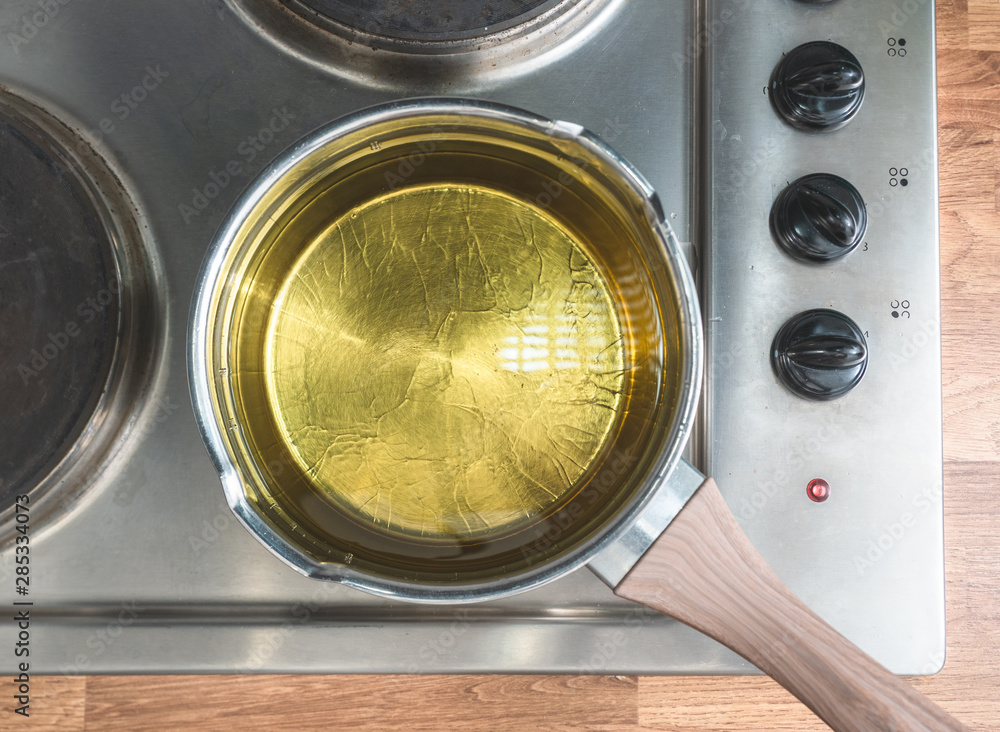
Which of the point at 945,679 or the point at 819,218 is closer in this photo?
the point at 819,218

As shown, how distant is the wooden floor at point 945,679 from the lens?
0.48 metres

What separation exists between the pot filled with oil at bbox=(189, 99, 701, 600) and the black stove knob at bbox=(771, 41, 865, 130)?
13 centimetres

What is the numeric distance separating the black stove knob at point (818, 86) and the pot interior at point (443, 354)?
126 mm

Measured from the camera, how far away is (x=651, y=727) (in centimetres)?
50

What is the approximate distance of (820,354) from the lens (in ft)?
1.20

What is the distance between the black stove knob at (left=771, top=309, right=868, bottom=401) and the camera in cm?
36

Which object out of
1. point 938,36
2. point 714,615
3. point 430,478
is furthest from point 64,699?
point 938,36
